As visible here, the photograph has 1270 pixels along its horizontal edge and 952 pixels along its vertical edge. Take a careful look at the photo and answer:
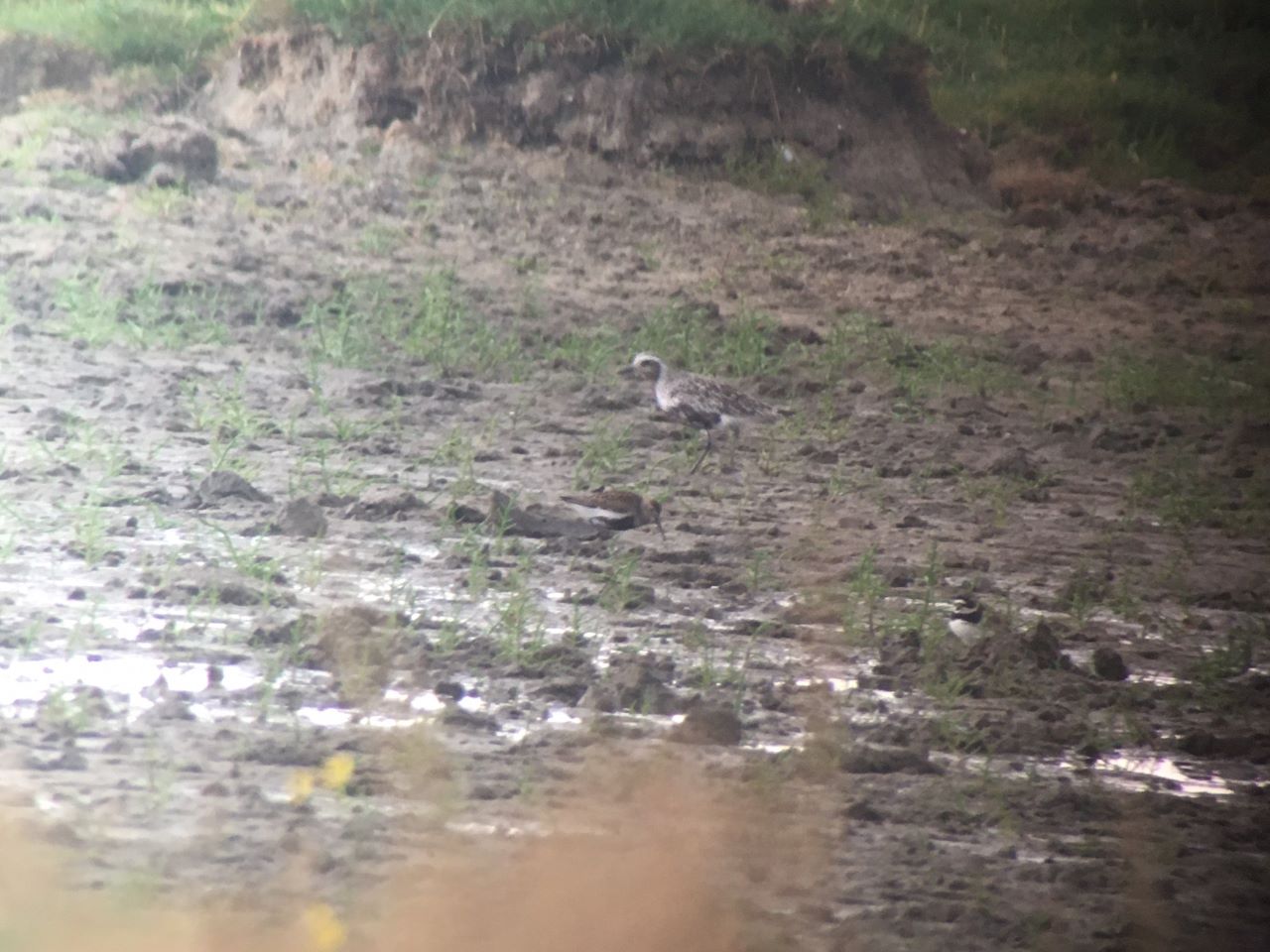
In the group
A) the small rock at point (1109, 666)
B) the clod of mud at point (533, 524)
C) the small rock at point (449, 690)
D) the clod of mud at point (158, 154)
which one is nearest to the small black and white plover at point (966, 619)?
the small rock at point (1109, 666)

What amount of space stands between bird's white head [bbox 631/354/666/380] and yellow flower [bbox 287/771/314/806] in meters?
1.09

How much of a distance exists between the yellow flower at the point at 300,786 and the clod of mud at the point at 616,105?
1.35 metres

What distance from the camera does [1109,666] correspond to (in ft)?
8.78

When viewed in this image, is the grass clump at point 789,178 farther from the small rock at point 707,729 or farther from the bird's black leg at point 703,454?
the small rock at point 707,729

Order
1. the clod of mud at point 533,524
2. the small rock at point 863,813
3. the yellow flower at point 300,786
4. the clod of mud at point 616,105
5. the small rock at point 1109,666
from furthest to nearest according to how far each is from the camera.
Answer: the clod of mud at point 616,105 → the clod of mud at point 533,524 → the small rock at point 1109,666 → the small rock at point 863,813 → the yellow flower at point 300,786

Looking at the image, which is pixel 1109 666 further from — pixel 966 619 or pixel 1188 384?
pixel 1188 384

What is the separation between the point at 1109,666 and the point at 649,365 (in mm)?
965

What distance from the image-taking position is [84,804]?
7.05 ft

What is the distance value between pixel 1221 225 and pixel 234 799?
2095mm

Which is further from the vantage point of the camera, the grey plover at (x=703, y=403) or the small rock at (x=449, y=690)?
the grey plover at (x=703, y=403)

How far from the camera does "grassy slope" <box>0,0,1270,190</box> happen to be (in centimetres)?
314

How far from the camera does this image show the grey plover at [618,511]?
9.30 feet

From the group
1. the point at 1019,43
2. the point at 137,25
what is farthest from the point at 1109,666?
the point at 137,25

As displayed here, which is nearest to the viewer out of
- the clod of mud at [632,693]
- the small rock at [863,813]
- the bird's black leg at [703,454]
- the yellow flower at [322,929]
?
the yellow flower at [322,929]
